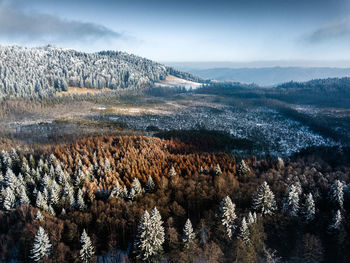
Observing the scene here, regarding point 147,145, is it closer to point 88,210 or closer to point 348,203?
point 88,210

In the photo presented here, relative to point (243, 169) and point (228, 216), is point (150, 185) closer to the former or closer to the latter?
point (228, 216)

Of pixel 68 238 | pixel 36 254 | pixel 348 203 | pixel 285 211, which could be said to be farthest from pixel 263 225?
pixel 36 254

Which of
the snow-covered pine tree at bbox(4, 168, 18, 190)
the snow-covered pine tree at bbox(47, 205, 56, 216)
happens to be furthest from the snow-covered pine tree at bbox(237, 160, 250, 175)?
the snow-covered pine tree at bbox(4, 168, 18, 190)

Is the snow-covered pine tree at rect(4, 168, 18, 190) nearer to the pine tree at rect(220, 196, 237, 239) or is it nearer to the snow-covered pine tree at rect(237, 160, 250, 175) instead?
the pine tree at rect(220, 196, 237, 239)

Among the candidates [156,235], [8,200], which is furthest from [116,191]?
[8,200]

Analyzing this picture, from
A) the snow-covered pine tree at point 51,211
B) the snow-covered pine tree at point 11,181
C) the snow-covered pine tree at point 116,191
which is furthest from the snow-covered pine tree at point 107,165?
the snow-covered pine tree at point 11,181

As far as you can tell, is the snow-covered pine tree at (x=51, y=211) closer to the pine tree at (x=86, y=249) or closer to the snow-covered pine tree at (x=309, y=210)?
the pine tree at (x=86, y=249)
